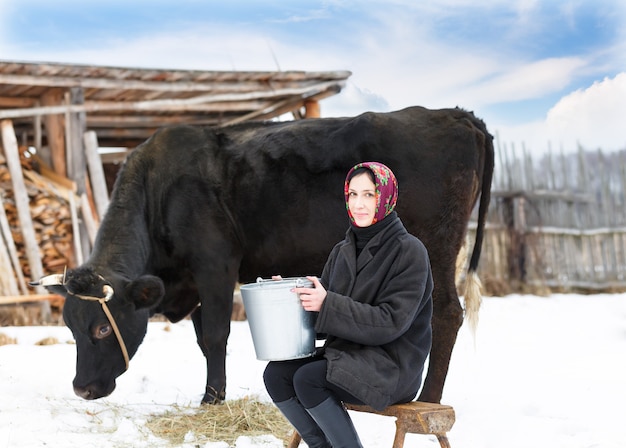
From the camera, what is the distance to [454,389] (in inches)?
222

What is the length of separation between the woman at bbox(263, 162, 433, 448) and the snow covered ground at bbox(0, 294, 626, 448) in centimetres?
128

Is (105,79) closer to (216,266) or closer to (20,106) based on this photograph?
(20,106)

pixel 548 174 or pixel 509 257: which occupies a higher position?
pixel 548 174

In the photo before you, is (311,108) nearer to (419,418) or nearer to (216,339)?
(216,339)

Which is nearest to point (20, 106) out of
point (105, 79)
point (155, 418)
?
point (105, 79)

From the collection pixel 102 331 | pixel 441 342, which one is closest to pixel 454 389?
pixel 441 342

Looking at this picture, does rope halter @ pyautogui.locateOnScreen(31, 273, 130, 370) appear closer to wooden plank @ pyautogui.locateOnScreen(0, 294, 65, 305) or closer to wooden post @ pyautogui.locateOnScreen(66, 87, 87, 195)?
wooden plank @ pyautogui.locateOnScreen(0, 294, 65, 305)

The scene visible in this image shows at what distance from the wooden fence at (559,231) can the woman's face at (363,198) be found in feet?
32.8

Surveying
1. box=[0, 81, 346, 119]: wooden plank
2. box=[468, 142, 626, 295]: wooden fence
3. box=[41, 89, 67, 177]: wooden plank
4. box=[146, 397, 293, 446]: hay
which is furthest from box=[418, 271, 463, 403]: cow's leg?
box=[468, 142, 626, 295]: wooden fence

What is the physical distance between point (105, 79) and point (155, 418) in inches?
250

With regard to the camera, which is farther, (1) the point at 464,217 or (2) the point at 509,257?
(2) the point at 509,257

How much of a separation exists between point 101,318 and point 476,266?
2581 millimetres

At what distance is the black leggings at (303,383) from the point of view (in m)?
2.67

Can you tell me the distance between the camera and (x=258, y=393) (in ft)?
17.5
